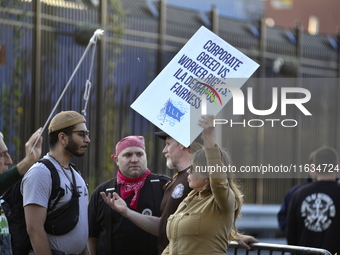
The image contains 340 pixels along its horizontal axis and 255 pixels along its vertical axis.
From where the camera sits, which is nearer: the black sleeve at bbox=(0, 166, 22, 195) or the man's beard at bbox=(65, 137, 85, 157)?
the black sleeve at bbox=(0, 166, 22, 195)

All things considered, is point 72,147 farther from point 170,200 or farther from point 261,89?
point 261,89

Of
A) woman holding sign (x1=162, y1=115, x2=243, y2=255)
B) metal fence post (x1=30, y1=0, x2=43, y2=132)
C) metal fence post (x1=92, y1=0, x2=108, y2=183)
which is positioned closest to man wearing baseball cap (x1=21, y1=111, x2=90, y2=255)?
woman holding sign (x1=162, y1=115, x2=243, y2=255)

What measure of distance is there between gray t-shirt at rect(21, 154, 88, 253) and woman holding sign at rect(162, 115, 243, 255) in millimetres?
962

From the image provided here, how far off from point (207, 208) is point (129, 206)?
53.5 inches

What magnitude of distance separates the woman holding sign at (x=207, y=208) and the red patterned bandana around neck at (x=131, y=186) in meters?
1.10

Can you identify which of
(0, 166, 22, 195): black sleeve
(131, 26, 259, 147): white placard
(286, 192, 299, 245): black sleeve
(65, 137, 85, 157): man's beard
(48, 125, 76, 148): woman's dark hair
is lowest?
(286, 192, 299, 245): black sleeve

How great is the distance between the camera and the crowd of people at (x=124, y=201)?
483cm

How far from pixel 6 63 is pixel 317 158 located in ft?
14.2

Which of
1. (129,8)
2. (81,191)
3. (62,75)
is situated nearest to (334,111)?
(129,8)

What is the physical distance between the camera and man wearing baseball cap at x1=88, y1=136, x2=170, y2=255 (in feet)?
19.9

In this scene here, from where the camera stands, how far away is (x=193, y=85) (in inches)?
210

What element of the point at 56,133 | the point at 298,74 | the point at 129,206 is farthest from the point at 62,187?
the point at 298,74

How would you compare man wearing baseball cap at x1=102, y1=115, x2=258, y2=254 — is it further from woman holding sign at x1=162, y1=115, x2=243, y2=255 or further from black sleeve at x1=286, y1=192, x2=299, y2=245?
black sleeve at x1=286, y1=192, x2=299, y2=245

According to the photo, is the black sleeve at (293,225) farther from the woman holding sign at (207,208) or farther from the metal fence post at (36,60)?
the metal fence post at (36,60)
